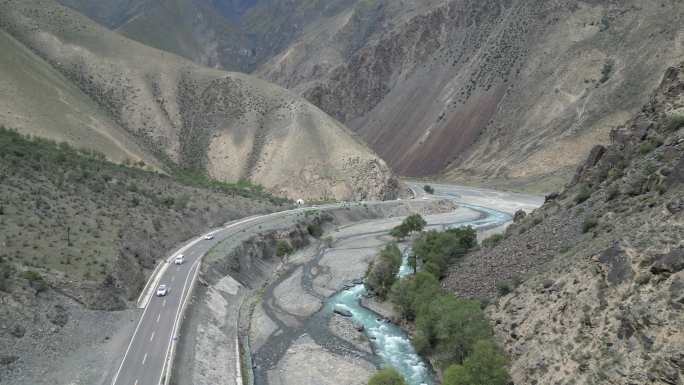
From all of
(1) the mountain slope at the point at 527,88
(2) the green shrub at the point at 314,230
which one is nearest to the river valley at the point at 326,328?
(2) the green shrub at the point at 314,230

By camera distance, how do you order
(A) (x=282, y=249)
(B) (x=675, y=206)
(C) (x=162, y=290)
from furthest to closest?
(A) (x=282, y=249)
(C) (x=162, y=290)
(B) (x=675, y=206)

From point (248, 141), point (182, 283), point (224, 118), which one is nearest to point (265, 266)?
point (182, 283)

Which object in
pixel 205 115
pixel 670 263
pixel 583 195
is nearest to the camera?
Result: pixel 670 263

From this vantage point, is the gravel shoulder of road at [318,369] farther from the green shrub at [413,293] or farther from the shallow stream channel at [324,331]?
the green shrub at [413,293]

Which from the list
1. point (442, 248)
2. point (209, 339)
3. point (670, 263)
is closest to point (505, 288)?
point (670, 263)

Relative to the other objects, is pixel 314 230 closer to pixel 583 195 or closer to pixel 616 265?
pixel 583 195

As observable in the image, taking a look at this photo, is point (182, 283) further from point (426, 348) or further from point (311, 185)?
point (311, 185)
